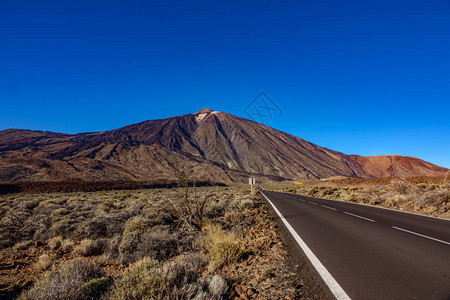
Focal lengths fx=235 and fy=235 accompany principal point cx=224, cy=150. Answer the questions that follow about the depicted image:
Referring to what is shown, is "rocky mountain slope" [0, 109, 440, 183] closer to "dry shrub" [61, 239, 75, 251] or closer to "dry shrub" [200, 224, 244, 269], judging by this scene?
"dry shrub" [61, 239, 75, 251]

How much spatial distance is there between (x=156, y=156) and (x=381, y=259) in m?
108

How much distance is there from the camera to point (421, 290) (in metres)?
3.26

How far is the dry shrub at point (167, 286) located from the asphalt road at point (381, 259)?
1679 mm

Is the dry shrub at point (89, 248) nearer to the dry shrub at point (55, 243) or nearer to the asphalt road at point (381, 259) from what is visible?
the dry shrub at point (55, 243)

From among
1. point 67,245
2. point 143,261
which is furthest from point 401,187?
point 67,245

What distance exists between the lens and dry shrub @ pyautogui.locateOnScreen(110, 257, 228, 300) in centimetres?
293

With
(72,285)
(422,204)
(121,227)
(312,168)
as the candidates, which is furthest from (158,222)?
(312,168)

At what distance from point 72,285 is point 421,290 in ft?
16.5

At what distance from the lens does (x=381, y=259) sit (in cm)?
460

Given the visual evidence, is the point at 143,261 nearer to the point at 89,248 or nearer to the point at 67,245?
the point at 89,248

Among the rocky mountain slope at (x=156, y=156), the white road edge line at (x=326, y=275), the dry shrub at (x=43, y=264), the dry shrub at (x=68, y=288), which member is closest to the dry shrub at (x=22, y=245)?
the dry shrub at (x=43, y=264)

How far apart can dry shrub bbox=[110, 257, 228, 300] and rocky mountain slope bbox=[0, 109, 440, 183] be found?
39.4m

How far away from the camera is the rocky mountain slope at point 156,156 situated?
71812mm

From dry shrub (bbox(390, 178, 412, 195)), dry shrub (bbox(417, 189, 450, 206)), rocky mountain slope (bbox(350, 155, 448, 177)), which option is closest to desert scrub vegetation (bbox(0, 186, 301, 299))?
dry shrub (bbox(417, 189, 450, 206))
